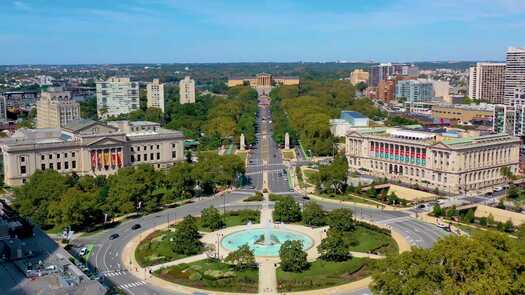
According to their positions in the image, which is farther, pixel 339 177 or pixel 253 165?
pixel 253 165

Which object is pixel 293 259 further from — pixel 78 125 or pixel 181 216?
pixel 78 125

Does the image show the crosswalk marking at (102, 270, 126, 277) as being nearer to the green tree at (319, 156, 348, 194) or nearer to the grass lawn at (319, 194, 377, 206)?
the grass lawn at (319, 194, 377, 206)

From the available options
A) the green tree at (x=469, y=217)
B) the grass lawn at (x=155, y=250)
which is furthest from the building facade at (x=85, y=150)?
the green tree at (x=469, y=217)

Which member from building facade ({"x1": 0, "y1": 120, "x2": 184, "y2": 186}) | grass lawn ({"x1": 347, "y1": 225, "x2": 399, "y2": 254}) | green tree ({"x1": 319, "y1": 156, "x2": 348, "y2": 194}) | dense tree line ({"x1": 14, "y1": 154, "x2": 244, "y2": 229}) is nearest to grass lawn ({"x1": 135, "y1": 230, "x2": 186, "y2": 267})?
dense tree line ({"x1": 14, "y1": 154, "x2": 244, "y2": 229})

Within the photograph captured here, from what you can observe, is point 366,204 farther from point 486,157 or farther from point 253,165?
point 253,165

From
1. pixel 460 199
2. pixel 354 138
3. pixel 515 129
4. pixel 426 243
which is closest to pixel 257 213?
pixel 426 243

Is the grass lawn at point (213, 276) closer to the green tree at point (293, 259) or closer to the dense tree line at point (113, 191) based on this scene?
the green tree at point (293, 259)
